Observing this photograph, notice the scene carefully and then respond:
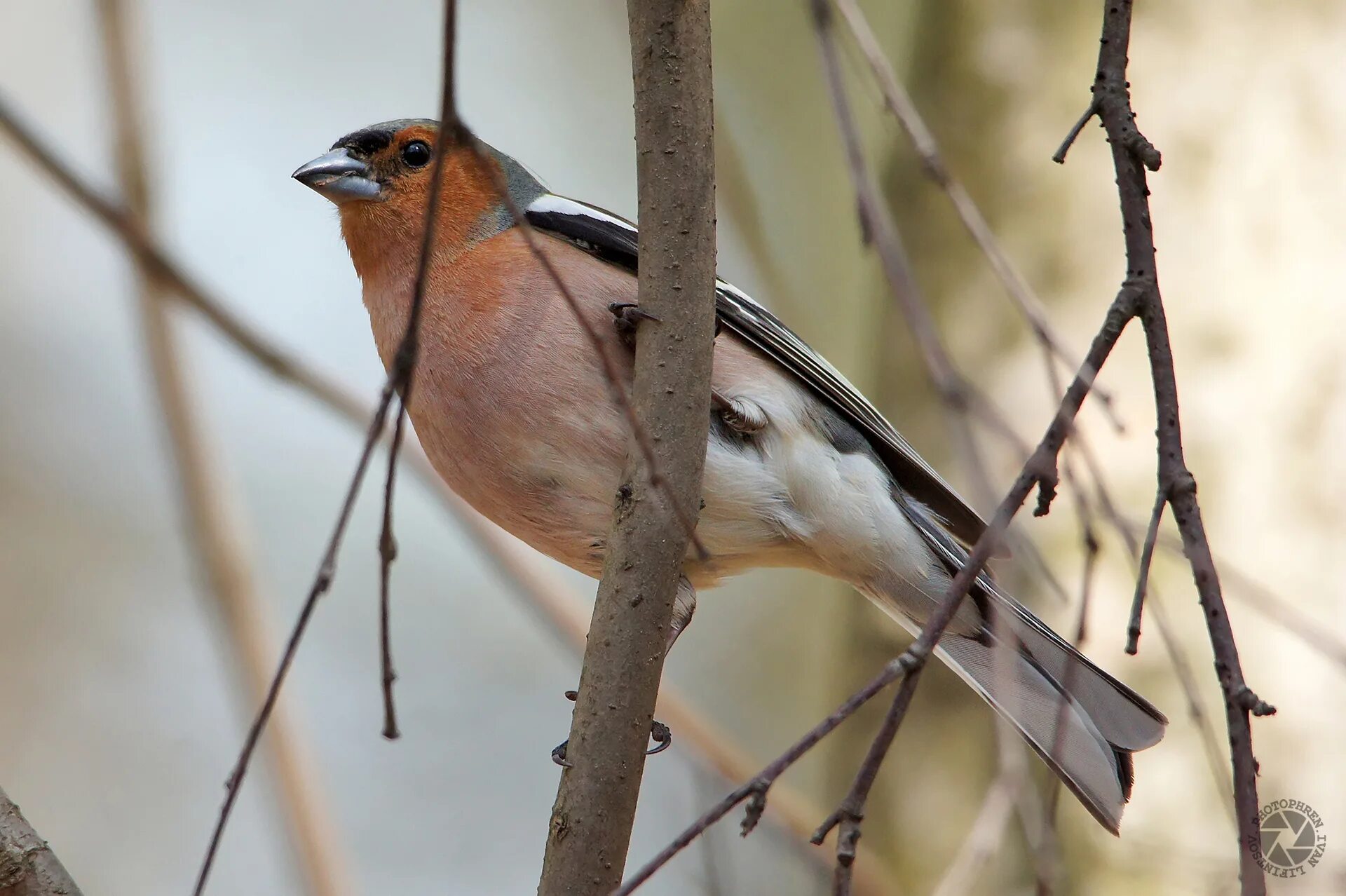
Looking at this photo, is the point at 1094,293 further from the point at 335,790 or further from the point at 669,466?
→ the point at 335,790

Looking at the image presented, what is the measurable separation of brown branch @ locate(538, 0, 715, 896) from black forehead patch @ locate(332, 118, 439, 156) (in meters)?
1.57

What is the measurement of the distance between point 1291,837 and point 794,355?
177 cm

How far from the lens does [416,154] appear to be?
3494 millimetres

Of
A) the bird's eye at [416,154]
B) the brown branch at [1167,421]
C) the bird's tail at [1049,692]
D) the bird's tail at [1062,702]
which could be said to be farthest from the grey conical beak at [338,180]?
the brown branch at [1167,421]

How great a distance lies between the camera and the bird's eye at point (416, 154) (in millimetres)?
3490

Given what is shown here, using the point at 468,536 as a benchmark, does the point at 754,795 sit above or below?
below

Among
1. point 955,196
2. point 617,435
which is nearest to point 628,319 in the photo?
point 617,435

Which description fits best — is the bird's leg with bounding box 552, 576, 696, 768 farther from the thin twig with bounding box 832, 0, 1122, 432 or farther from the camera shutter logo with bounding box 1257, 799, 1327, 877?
the camera shutter logo with bounding box 1257, 799, 1327, 877

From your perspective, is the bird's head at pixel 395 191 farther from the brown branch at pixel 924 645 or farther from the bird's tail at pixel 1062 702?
the brown branch at pixel 924 645

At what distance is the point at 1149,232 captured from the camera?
1805 millimetres

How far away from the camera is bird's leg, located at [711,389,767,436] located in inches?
120

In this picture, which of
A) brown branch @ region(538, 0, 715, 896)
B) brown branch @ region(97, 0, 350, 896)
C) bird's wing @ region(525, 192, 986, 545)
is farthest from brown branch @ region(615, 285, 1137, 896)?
brown branch @ region(97, 0, 350, 896)

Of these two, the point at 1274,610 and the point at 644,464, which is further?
the point at 1274,610

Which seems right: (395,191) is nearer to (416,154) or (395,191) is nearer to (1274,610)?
(416,154)
